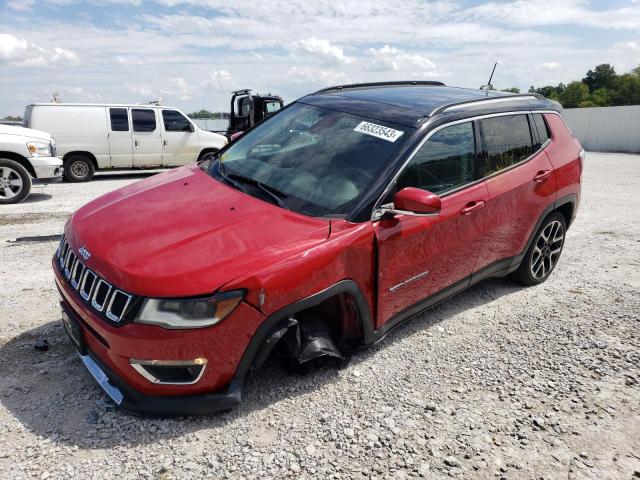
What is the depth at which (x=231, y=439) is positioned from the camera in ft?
7.91

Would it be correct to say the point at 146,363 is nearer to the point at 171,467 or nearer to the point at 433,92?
the point at 171,467

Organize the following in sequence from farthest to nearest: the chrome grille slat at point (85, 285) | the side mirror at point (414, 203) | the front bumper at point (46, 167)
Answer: the front bumper at point (46, 167) → the side mirror at point (414, 203) → the chrome grille slat at point (85, 285)

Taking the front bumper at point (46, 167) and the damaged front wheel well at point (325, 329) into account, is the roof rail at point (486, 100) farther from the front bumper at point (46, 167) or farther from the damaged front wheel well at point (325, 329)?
the front bumper at point (46, 167)

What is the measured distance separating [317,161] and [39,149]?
721 centimetres

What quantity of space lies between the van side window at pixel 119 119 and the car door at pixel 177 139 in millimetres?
900

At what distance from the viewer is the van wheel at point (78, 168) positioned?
1098 cm

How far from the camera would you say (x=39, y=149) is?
8.29 m

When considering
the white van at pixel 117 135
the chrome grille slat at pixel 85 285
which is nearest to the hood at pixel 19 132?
the white van at pixel 117 135

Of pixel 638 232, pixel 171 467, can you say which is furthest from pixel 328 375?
pixel 638 232

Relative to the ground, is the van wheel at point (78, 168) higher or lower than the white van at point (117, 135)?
lower

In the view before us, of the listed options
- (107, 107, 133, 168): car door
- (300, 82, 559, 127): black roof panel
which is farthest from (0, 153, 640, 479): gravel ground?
(107, 107, 133, 168): car door

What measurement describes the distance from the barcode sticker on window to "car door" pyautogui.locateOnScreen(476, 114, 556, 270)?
33.3 inches

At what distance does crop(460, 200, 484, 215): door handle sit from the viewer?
3.31 m

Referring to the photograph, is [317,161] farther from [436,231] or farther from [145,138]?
[145,138]
